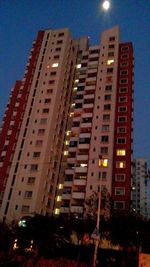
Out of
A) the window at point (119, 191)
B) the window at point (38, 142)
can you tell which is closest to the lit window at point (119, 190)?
the window at point (119, 191)

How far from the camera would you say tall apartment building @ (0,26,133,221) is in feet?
226

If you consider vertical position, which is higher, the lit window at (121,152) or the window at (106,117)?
the window at (106,117)

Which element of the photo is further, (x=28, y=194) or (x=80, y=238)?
(x=28, y=194)

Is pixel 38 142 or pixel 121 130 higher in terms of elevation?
pixel 121 130

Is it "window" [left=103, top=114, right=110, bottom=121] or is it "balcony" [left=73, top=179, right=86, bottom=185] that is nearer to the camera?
"balcony" [left=73, top=179, right=86, bottom=185]

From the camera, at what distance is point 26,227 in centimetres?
5778

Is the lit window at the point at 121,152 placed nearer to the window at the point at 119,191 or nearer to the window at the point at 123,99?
the window at the point at 119,191

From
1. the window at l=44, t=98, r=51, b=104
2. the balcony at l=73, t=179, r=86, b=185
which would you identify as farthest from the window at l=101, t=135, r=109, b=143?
the window at l=44, t=98, r=51, b=104

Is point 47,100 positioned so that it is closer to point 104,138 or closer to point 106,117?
point 106,117

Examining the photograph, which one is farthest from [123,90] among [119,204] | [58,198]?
[58,198]

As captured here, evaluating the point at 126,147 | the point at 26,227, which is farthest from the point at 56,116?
the point at 26,227

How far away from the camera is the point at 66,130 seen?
88938 mm

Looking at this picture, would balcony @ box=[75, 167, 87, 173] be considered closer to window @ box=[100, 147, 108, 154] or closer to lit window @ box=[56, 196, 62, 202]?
window @ box=[100, 147, 108, 154]

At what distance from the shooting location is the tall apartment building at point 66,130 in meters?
68.9
